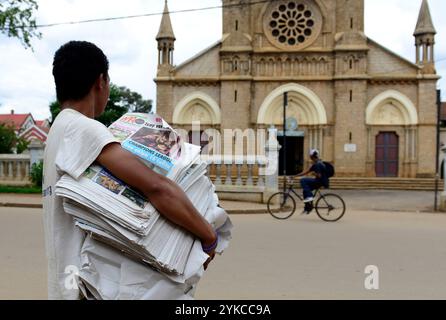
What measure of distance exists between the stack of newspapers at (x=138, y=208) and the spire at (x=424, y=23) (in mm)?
33136

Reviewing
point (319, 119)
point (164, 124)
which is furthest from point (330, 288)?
point (319, 119)

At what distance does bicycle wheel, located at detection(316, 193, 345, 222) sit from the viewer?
12.6m

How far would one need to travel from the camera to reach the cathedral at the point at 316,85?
30.8m

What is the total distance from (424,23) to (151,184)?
33789mm

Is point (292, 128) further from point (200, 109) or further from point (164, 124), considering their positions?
point (164, 124)

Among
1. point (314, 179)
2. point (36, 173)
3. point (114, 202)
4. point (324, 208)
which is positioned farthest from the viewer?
point (36, 173)

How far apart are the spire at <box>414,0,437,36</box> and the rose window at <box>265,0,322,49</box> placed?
250 inches

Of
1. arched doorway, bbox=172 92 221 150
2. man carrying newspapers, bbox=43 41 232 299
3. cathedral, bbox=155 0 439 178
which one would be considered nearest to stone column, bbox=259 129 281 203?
cathedral, bbox=155 0 439 178

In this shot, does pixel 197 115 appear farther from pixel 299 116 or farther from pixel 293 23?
pixel 293 23

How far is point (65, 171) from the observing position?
67.8 inches

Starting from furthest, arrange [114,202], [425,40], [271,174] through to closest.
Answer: [425,40] < [271,174] < [114,202]

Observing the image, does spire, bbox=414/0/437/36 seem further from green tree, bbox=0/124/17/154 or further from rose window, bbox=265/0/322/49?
green tree, bbox=0/124/17/154

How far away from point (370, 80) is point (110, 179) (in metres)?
31.4

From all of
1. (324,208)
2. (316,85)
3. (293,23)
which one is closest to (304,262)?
(324,208)
